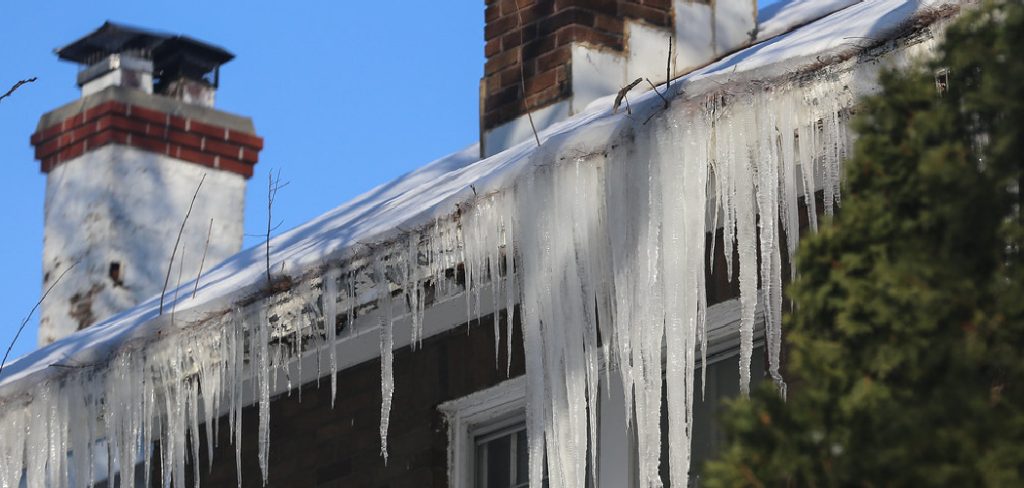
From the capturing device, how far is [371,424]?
757cm

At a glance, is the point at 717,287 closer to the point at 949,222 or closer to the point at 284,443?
the point at 284,443

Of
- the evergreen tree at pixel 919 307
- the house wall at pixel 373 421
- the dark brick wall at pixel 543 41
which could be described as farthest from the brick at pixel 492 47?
the evergreen tree at pixel 919 307

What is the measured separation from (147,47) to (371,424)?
5.79 meters

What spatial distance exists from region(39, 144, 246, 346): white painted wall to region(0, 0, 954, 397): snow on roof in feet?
6.43

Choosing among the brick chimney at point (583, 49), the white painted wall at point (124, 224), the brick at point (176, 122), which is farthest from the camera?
the brick at point (176, 122)

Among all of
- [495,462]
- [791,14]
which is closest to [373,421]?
[495,462]

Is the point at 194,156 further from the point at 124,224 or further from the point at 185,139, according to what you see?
the point at 124,224

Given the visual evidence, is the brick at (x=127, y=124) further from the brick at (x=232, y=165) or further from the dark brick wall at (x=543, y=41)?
the dark brick wall at (x=543, y=41)

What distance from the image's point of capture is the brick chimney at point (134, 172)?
11.3 meters

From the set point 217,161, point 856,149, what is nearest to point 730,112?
point 856,149

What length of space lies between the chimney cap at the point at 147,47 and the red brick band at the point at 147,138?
67 centimetres

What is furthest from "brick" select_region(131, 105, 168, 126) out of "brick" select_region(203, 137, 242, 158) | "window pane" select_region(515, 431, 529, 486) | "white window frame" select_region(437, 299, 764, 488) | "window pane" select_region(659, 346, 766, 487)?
"window pane" select_region(659, 346, 766, 487)

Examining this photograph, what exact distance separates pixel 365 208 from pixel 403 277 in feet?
7.70

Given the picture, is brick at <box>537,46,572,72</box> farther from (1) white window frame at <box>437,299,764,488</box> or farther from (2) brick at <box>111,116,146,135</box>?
(2) brick at <box>111,116,146,135</box>
